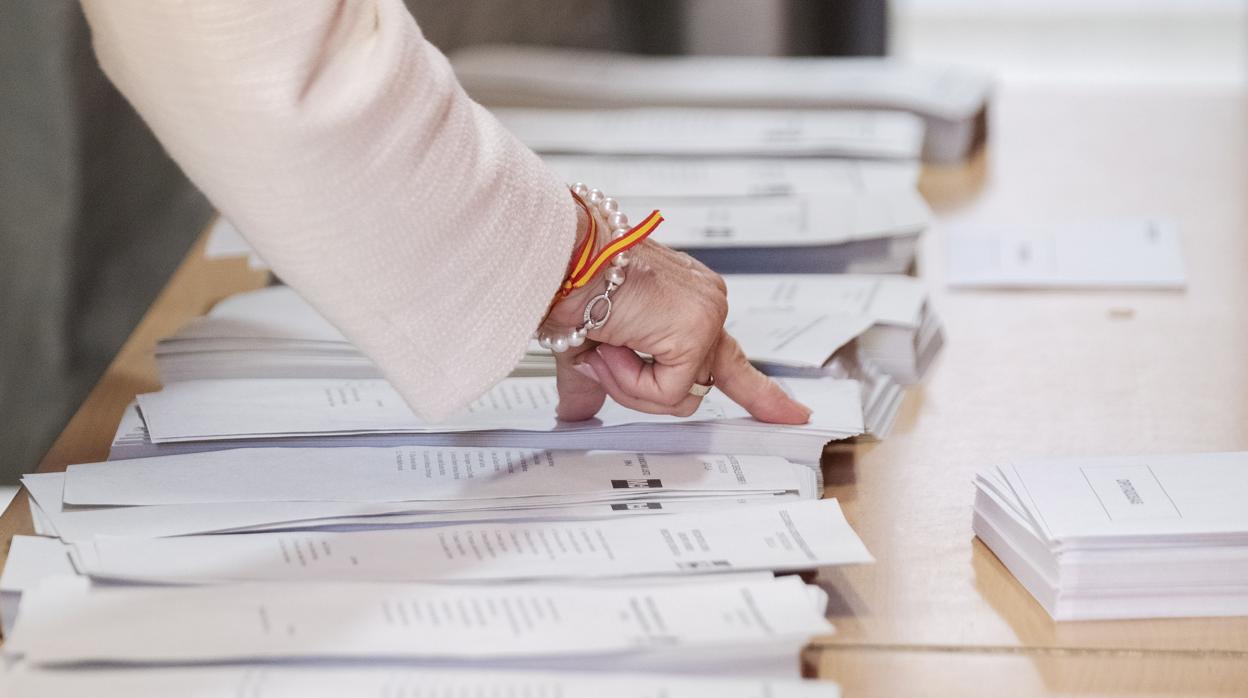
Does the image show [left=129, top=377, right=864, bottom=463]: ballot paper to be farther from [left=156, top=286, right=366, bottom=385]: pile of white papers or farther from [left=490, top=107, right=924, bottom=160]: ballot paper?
[left=490, top=107, right=924, bottom=160]: ballot paper

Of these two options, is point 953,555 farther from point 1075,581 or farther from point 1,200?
point 1,200

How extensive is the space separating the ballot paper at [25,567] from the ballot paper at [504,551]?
0.6 inches

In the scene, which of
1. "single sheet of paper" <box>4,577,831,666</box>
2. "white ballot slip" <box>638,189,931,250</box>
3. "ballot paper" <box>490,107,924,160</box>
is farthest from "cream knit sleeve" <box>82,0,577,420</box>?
"ballot paper" <box>490,107,924,160</box>

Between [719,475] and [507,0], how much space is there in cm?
170

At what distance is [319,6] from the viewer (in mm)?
761

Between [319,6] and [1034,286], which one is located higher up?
[319,6]

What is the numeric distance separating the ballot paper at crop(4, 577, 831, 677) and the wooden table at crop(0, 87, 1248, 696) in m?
0.07

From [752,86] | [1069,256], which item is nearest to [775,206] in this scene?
[1069,256]

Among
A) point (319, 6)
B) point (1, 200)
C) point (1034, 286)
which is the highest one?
point (319, 6)

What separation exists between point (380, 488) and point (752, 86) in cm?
113

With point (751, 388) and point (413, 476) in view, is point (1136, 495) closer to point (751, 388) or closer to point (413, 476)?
point (751, 388)

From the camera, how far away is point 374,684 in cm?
68

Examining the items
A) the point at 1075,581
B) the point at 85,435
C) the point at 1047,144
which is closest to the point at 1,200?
the point at 85,435

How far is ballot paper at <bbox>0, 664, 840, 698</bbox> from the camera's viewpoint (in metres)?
0.67
